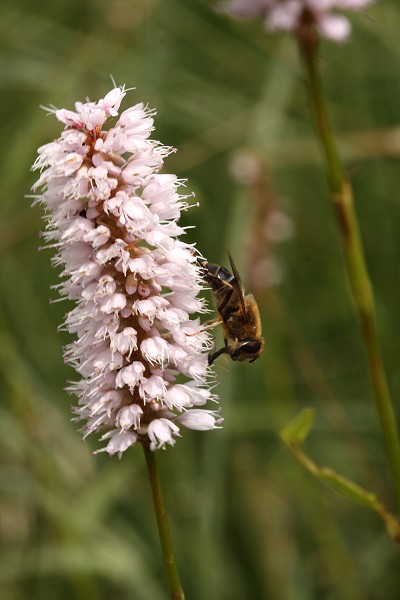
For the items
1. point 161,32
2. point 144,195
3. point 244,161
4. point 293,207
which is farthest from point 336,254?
point 144,195

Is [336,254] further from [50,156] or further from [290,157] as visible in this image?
[50,156]

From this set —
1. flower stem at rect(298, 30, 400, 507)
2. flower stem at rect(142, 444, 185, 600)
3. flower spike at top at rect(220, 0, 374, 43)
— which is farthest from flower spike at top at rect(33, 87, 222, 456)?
flower spike at top at rect(220, 0, 374, 43)

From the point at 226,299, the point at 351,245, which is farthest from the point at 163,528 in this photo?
the point at 351,245

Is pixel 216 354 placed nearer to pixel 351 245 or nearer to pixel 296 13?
pixel 351 245

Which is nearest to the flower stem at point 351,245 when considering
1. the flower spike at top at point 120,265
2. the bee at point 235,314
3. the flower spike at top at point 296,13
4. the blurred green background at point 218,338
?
the flower spike at top at point 296,13

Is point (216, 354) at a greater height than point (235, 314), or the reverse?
point (235, 314)
